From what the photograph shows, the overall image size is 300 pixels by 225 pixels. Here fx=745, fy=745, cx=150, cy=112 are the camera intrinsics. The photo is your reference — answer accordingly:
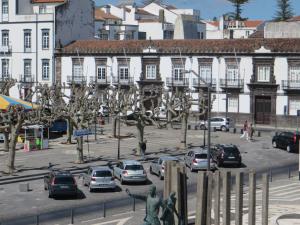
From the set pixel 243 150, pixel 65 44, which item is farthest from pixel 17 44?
pixel 243 150

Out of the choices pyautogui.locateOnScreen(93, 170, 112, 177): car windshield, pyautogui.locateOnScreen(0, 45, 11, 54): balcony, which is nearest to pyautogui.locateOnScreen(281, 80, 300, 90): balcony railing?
pyautogui.locateOnScreen(0, 45, 11, 54): balcony

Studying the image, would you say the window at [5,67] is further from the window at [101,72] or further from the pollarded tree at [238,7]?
the pollarded tree at [238,7]

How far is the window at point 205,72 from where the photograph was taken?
7921cm

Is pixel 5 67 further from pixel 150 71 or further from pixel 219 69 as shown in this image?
pixel 219 69

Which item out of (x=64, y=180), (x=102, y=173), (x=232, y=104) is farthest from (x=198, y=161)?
(x=232, y=104)

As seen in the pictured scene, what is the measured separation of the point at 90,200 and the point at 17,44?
54.8 m

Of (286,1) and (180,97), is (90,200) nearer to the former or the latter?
(180,97)

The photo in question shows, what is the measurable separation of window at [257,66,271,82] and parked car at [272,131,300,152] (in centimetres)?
1759

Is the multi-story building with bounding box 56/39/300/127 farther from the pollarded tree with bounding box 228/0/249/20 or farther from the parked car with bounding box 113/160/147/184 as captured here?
the pollarded tree with bounding box 228/0/249/20

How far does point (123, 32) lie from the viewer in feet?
370

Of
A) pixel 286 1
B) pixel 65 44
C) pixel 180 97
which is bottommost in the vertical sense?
pixel 180 97

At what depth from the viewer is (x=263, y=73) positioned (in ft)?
250

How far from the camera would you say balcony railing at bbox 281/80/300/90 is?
74125mm

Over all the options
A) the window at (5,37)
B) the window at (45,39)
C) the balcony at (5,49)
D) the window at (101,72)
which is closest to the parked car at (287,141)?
the window at (101,72)
